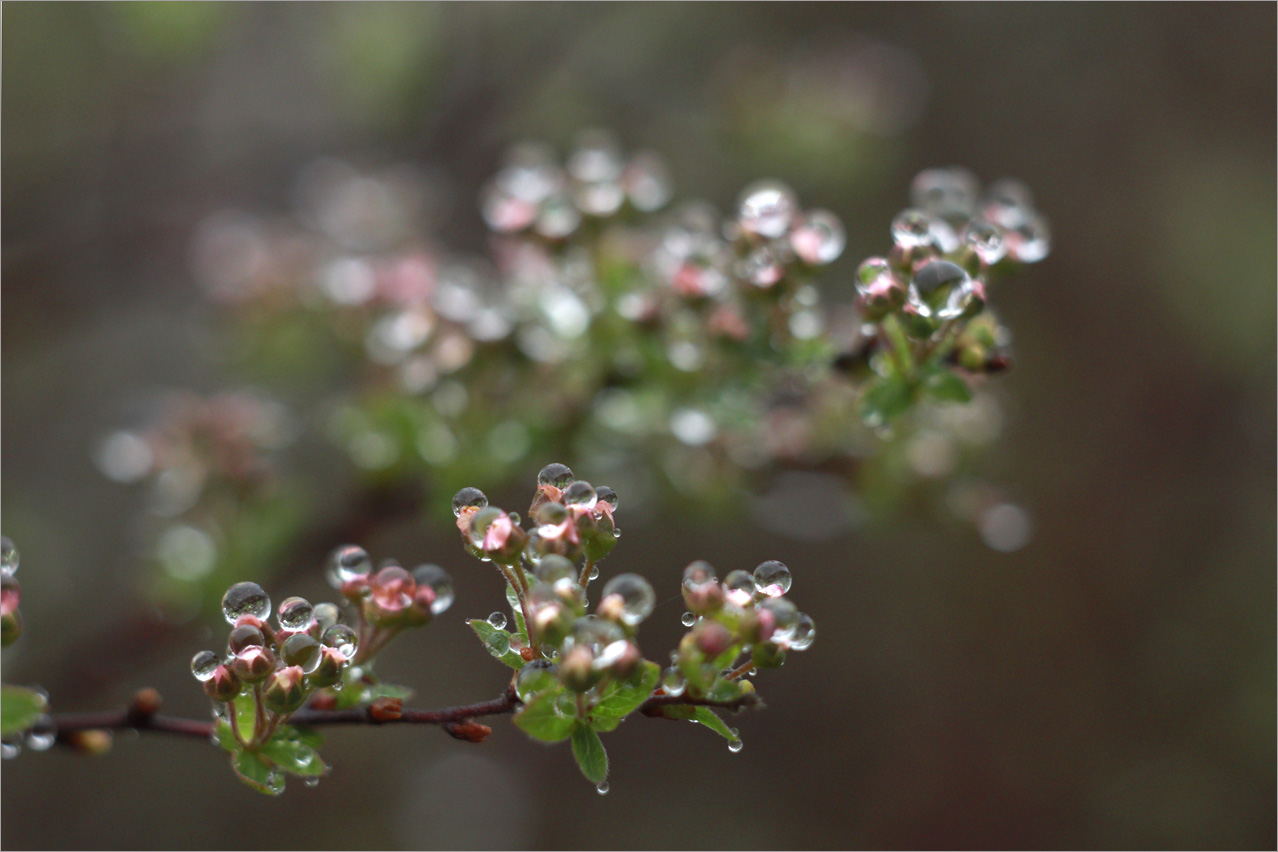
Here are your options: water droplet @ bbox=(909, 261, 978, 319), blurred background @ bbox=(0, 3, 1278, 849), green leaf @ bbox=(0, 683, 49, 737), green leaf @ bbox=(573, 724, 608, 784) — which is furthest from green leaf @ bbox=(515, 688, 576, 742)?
blurred background @ bbox=(0, 3, 1278, 849)

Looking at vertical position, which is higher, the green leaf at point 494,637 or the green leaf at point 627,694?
the green leaf at point 494,637

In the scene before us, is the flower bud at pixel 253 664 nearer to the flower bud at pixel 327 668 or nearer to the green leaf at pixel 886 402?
the flower bud at pixel 327 668

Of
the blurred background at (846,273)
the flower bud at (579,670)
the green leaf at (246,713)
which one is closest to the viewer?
the flower bud at (579,670)

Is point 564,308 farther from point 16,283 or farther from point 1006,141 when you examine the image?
point 1006,141

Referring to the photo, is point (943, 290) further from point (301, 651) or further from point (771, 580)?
point (301, 651)

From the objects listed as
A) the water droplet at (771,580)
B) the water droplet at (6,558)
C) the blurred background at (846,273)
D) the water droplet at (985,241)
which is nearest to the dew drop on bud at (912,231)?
the water droplet at (985,241)

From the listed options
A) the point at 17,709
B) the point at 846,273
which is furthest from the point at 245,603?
the point at 846,273

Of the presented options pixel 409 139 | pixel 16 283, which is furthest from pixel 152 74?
pixel 16 283
